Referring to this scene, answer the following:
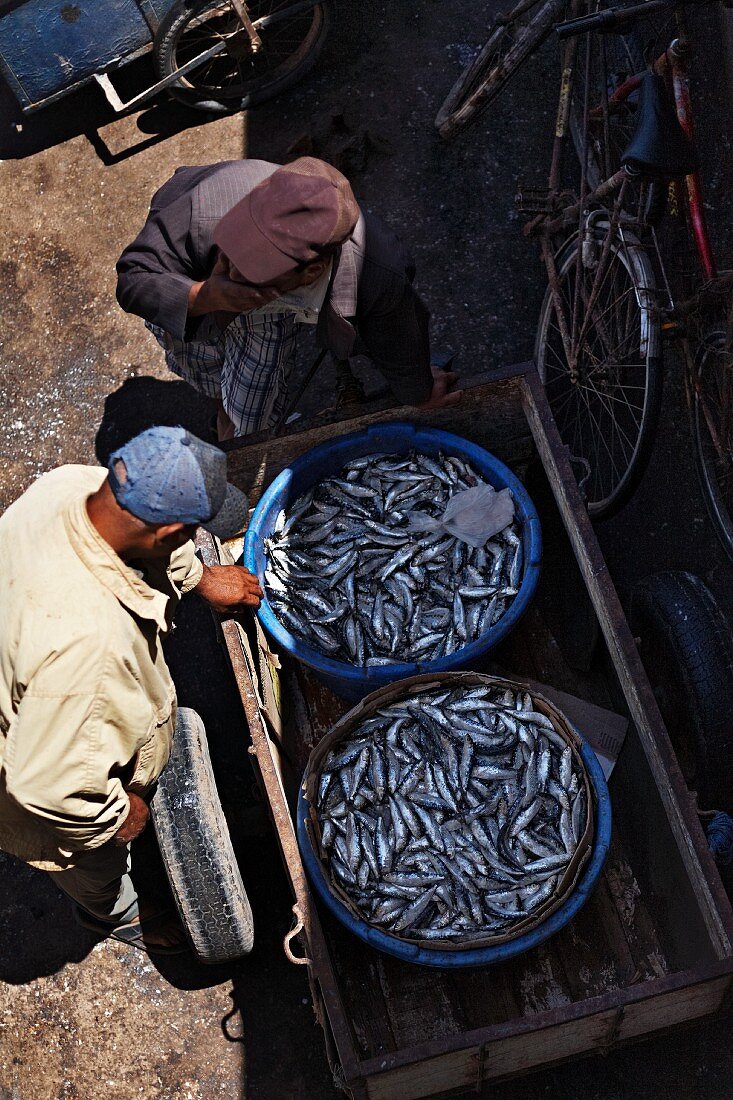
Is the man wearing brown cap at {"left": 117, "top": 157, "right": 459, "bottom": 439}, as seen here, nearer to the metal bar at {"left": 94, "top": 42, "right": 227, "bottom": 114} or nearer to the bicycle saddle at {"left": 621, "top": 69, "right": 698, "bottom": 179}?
the bicycle saddle at {"left": 621, "top": 69, "right": 698, "bottom": 179}

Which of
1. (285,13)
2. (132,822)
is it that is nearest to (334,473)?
(132,822)

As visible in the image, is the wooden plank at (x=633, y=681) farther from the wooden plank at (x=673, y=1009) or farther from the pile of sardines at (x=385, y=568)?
the pile of sardines at (x=385, y=568)

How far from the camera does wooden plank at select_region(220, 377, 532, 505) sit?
4070mm

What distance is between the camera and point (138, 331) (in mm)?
5777

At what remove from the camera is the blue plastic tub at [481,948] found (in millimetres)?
3250

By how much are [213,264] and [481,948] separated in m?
2.68

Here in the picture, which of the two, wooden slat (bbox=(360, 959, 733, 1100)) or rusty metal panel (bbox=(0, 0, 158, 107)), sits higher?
rusty metal panel (bbox=(0, 0, 158, 107))

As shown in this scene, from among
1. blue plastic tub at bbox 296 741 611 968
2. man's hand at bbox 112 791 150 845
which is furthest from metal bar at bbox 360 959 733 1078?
man's hand at bbox 112 791 150 845

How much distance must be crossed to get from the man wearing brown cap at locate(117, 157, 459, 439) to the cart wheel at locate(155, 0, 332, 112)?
275 cm

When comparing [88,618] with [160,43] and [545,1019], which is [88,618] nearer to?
[545,1019]

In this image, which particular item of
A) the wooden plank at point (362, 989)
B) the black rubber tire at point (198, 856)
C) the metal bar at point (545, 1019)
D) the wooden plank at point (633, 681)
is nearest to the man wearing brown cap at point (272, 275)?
the wooden plank at point (633, 681)

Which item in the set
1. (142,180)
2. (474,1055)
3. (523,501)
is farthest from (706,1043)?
(142,180)

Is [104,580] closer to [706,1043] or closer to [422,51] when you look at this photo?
[706,1043]

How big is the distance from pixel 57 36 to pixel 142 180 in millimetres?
952
